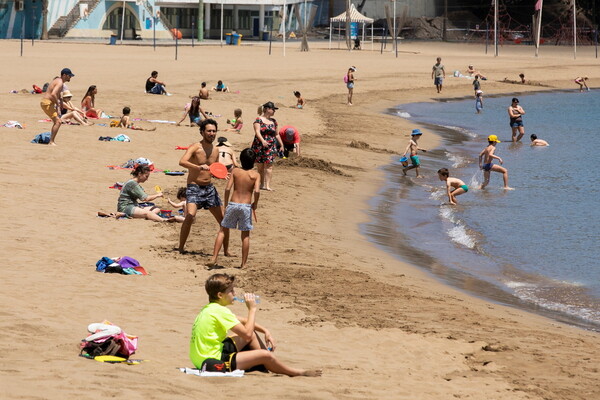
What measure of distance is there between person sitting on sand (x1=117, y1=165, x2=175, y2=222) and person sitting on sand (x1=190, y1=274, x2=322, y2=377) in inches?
268

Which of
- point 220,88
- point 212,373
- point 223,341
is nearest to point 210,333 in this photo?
point 223,341

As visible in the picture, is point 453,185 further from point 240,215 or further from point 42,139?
Answer: point 240,215

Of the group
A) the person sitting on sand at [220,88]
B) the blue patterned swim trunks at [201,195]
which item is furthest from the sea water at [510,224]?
the person sitting on sand at [220,88]

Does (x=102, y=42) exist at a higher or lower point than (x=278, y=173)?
higher

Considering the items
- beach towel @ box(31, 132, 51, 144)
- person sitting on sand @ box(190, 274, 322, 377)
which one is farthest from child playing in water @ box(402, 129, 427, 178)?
person sitting on sand @ box(190, 274, 322, 377)

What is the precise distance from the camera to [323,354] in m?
9.09

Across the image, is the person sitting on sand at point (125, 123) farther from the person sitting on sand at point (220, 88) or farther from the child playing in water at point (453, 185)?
the person sitting on sand at point (220, 88)

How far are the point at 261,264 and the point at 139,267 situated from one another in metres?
1.69

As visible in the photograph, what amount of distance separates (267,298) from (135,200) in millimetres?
4514

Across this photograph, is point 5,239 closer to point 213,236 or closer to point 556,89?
point 213,236

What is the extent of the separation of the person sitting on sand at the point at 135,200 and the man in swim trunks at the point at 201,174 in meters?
2.36

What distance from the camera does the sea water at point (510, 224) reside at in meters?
13.9

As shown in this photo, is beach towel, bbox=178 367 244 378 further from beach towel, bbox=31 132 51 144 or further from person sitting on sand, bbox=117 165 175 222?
beach towel, bbox=31 132 51 144

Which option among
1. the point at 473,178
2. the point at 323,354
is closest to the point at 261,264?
the point at 323,354
